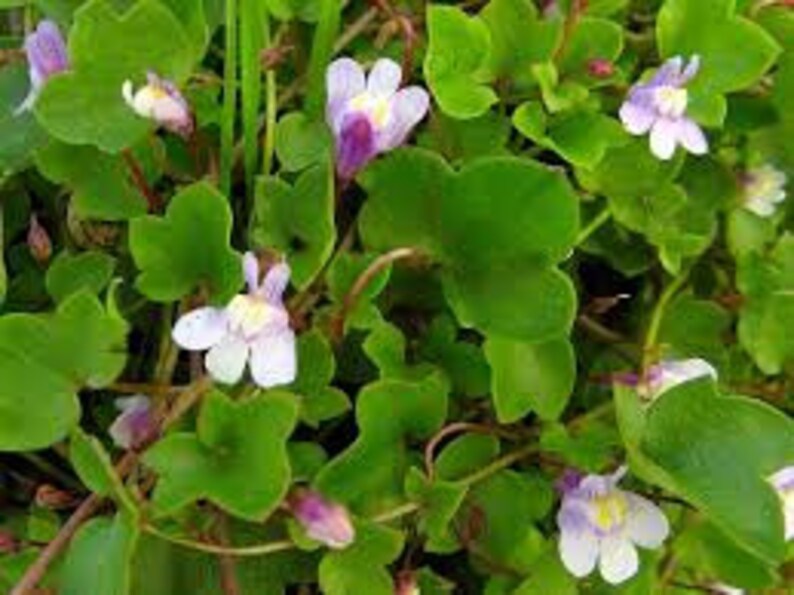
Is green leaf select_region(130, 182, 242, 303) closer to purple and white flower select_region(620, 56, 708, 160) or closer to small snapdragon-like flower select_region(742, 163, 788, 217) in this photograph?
purple and white flower select_region(620, 56, 708, 160)

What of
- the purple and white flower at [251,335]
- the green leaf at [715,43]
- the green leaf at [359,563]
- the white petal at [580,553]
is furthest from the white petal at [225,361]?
the green leaf at [715,43]

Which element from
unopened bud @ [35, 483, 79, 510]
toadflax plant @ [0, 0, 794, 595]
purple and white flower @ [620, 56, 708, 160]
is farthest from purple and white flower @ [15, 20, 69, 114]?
purple and white flower @ [620, 56, 708, 160]

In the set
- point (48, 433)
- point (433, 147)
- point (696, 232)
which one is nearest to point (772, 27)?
point (696, 232)

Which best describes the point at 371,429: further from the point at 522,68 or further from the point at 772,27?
the point at 772,27

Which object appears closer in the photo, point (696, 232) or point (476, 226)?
point (476, 226)

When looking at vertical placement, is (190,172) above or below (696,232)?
above

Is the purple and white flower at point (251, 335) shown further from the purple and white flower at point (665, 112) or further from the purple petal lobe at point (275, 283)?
the purple and white flower at point (665, 112)
